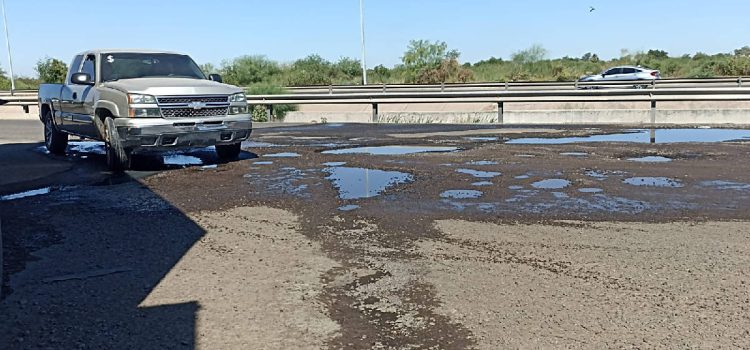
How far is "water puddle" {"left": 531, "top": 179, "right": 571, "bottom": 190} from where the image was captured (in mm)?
9162

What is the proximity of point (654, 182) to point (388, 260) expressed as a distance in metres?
5.13

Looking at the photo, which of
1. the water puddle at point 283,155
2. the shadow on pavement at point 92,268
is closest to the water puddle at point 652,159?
the water puddle at point 283,155

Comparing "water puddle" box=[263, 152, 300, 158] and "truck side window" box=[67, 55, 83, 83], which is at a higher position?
"truck side window" box=[67, 55, 83, 83]

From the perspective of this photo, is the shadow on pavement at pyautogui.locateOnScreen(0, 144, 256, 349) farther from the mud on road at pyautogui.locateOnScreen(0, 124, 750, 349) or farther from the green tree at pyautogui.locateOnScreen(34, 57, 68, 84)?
the green tree at pyautogui.locateOnScreen(34, 57, 68, 84)

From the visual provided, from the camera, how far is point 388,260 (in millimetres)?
5801

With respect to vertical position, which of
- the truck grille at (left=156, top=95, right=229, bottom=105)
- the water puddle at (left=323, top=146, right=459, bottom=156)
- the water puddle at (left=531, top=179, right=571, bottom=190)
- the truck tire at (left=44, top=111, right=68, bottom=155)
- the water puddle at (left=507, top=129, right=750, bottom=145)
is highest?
the truck grille at (left=156, top=95, right=229, bottom=105)

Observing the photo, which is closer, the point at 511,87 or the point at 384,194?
the point at 384,194

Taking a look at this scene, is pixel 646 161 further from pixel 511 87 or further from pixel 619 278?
pixel 511 87

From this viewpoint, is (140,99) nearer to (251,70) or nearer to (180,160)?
(180,160)

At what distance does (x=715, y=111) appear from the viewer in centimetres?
2092

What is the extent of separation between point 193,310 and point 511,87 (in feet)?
127

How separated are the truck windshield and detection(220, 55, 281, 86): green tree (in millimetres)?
55281

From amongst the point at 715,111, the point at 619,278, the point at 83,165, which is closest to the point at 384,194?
the point at 619,278

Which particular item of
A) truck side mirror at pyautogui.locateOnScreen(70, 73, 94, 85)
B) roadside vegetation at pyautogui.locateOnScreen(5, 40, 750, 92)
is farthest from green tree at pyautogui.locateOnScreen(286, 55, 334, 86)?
truck side mirror at pyautogui.locateOnScreen(70, 73, 94, 85)
